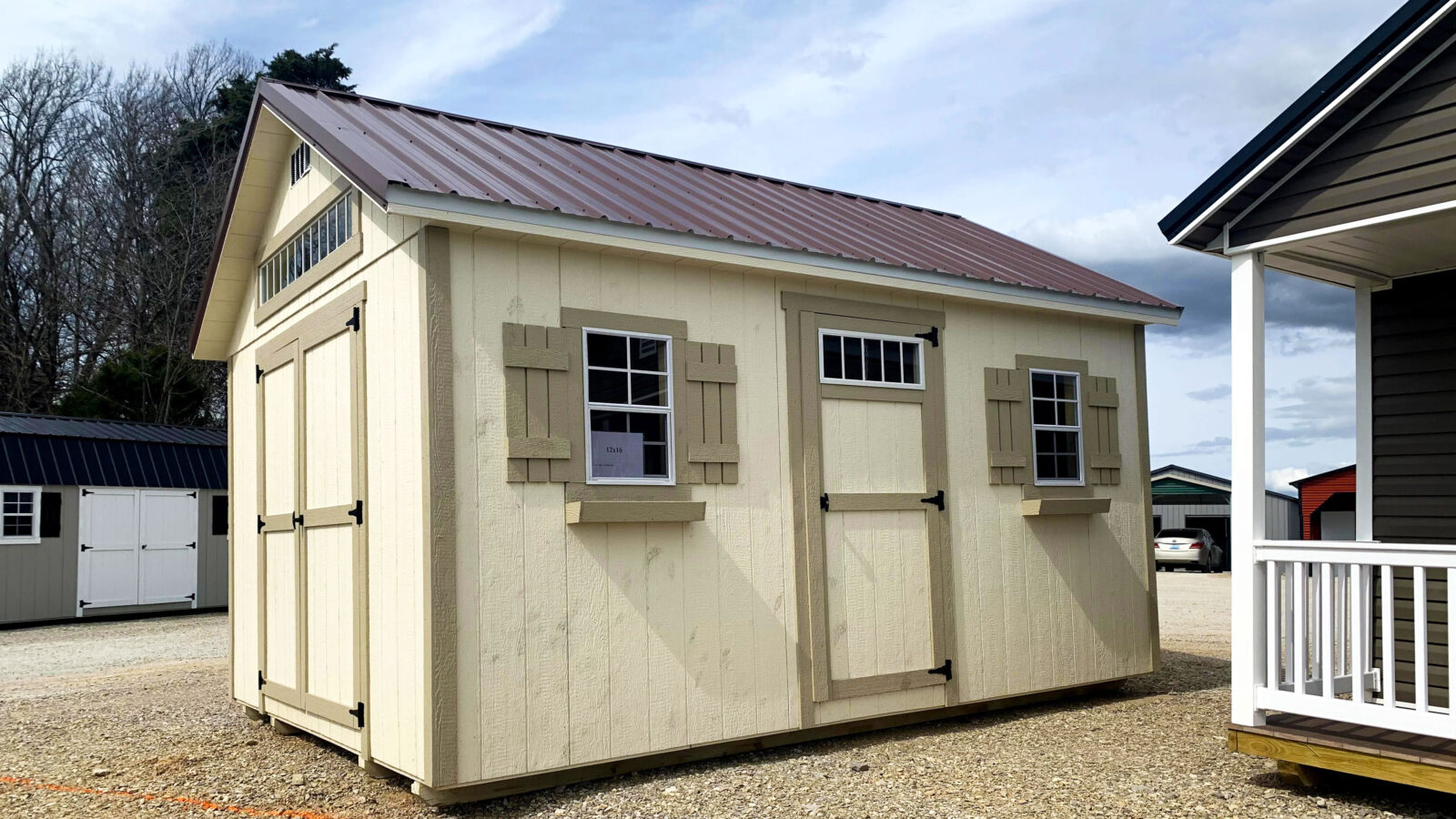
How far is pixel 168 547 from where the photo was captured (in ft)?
61.8

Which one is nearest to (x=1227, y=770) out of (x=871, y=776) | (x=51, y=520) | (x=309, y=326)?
(x=871, y=776)

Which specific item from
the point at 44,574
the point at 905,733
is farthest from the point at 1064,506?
the point at 44,574

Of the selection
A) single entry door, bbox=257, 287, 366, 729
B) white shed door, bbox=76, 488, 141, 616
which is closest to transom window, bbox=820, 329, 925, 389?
single entry door, bbox=257, 287, 366, 729

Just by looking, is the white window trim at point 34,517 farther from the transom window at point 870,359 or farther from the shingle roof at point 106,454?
the transom window at point 870,359

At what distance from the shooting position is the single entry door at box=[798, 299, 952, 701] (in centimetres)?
767

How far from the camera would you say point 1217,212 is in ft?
20.7

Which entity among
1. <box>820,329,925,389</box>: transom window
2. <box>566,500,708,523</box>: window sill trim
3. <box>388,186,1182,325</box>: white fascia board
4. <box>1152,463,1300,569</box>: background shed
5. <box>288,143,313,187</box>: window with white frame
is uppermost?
<box>288,143,313,187</box>: window with white frame

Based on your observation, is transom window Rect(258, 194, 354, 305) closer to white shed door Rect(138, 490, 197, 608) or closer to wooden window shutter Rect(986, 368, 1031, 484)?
wooden window shutter Rect(986, 368, 1031, 484)

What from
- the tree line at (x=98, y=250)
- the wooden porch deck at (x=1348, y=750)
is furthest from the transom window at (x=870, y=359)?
the tree line at (x=98, y=250)

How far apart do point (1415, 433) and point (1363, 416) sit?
1.02ft

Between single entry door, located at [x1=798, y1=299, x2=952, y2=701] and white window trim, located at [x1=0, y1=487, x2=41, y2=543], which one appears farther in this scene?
white window trim, located at [x1=0, y1=487, x2=41, y2=543]

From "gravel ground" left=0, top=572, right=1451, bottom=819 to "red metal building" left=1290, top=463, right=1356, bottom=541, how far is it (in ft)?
60.1

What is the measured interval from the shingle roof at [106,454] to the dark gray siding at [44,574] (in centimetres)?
36

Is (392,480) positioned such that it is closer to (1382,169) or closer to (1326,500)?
(1382,169)
